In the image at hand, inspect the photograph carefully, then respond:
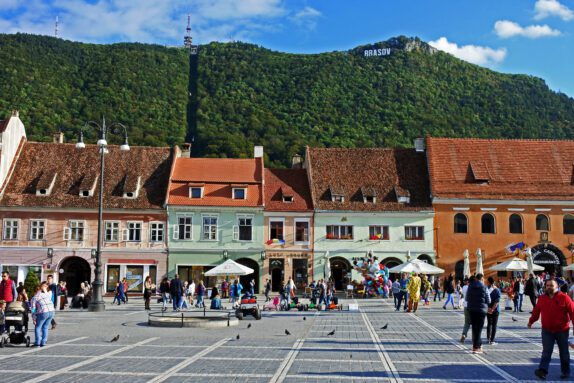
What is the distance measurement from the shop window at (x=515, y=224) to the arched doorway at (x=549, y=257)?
167 cm

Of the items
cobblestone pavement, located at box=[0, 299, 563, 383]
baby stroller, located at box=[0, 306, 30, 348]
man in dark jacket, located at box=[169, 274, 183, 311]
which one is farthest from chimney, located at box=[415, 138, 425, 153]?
baby stroller, located at box=[0, 306, 30, 348]

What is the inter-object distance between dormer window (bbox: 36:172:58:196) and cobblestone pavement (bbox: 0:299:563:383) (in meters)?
24.6

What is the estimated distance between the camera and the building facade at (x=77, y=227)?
43438 millimetres

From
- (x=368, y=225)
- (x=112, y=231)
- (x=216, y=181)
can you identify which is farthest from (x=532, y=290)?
(x=112, y=231)

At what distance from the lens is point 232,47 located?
11000cm

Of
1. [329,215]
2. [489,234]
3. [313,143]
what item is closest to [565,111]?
[313,143]

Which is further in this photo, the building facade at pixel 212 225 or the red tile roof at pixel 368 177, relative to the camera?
the red tile roof at pixel 368 177

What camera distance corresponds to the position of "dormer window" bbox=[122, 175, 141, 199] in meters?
45.1

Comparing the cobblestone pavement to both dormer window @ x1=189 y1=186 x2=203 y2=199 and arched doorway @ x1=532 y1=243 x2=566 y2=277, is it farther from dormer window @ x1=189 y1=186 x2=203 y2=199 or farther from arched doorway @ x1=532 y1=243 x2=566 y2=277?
arched doorway @ x1=532 y1=243 x2=566 y2=277

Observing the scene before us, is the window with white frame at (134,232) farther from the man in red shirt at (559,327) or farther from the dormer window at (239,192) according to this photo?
the man in red shirt at (559,327)

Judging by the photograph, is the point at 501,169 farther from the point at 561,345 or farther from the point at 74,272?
the point at 561,345

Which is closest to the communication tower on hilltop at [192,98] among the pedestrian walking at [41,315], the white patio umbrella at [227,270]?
the white patio umbrella at [227,270]

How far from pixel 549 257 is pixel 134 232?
29.2 meters

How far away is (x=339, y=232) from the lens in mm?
45688
